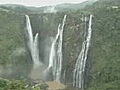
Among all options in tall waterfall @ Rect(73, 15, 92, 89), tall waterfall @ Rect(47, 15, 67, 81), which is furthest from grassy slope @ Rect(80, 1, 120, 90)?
tall waterfall @ Rect(47, 15, 67, 81)

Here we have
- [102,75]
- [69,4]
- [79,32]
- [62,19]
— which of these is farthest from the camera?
[69,4]

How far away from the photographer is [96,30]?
133 feet

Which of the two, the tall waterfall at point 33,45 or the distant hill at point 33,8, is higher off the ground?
the distant hill at point 33,8

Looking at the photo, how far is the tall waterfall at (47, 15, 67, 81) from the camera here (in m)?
40.3

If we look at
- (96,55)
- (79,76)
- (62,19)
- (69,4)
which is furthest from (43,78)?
(69,4)

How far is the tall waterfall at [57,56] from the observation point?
132 feet

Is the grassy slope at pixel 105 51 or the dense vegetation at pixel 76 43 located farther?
the dense vegetation at pixel 76 43

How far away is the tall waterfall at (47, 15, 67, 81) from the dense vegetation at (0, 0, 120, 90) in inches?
27.2

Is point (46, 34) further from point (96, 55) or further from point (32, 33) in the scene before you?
Answer: point (96, 55)

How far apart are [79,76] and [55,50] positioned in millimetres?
6212

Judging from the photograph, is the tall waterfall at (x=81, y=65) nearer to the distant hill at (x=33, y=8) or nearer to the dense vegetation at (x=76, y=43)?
the dense vegetation at (x=76, y=43)

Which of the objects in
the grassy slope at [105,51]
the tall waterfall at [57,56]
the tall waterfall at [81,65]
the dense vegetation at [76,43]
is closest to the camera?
the grassy slope at [105,51]

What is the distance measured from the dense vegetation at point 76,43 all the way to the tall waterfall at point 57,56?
692 millimetres

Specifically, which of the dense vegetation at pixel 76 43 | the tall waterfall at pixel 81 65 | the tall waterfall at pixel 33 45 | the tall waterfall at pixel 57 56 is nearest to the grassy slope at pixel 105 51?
the dense vegetation at pixel 76 43
